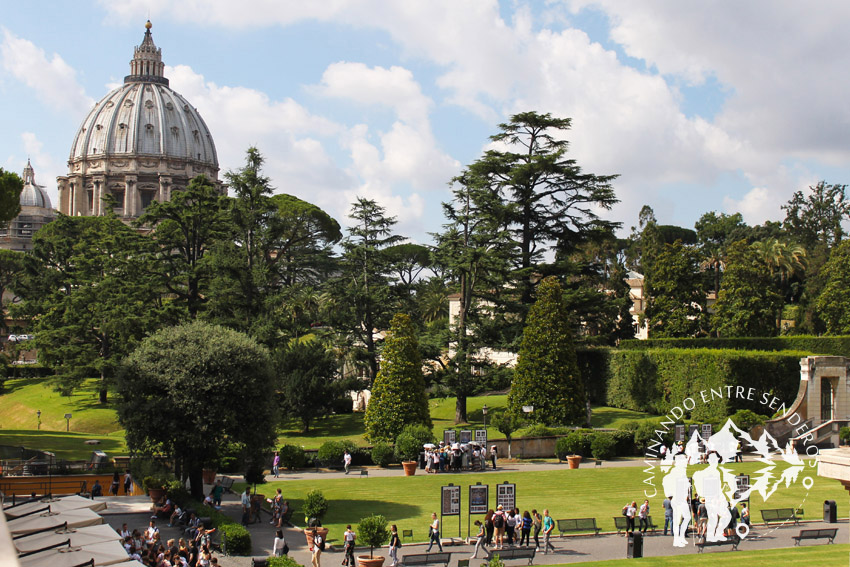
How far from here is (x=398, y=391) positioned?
39656 millimetres

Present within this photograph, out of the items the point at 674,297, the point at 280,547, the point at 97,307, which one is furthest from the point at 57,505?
the point at 674,297

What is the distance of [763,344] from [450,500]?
3355cm

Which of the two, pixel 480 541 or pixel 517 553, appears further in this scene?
pixel 480 541

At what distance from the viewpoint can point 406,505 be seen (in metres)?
27.3

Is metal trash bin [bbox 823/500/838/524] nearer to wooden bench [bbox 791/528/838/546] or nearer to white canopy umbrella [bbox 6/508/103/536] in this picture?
wooden bench [bbox 791/528/838/546]

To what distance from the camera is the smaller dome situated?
17062cm

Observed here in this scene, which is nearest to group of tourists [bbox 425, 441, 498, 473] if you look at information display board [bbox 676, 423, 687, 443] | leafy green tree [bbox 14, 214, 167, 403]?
information display board [bbox 676, 423, 687, 443]

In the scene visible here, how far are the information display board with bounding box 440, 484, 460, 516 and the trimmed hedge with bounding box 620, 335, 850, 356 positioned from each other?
28971 mm

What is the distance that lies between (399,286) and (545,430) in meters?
16.5

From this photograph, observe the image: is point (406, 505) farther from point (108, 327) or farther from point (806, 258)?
point (806, 258)

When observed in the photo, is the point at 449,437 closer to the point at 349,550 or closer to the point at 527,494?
the point at 527,494

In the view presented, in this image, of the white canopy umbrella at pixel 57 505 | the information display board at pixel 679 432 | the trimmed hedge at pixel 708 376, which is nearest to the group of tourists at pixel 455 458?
the information display board at pixel 679 432

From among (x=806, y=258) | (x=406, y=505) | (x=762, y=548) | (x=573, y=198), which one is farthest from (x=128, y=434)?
(x=806, y=258)

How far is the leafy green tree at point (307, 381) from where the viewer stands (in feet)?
152
